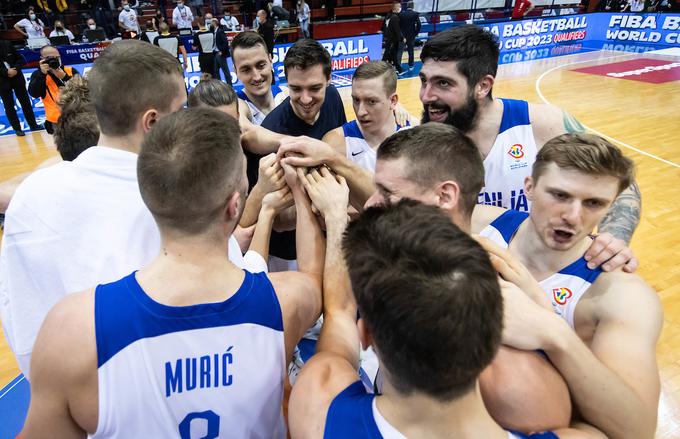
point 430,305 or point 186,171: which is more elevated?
point 186,171

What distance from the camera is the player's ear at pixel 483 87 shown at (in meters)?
2.83

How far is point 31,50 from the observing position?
39.3 ft

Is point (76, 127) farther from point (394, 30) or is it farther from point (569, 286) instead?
point (394, 30)

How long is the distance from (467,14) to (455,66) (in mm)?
20417

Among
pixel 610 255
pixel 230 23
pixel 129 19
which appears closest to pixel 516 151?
pixel 610 255

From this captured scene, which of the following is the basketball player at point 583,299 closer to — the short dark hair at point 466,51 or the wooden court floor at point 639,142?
the short dark hair at point 466,51

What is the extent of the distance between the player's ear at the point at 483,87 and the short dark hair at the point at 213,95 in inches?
63.5

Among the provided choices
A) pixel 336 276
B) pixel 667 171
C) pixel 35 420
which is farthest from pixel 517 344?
pixel 667 171

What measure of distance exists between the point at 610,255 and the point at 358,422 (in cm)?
130

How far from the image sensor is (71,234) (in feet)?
4.94

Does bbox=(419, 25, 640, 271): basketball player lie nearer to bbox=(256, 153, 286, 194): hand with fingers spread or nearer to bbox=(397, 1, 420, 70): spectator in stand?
bbox=(256, 153, 286, 194): hand with fingers spread

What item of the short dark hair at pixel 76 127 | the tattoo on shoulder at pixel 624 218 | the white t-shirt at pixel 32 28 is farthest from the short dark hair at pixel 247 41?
the white t-shirt at pixel 32 28

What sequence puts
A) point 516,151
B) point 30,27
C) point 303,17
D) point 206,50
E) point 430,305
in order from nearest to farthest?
point 430,305 → point 516,151 → point 206,50 → point 30,27 → point 303,17

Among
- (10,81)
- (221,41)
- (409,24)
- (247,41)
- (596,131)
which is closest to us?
(247,41)
